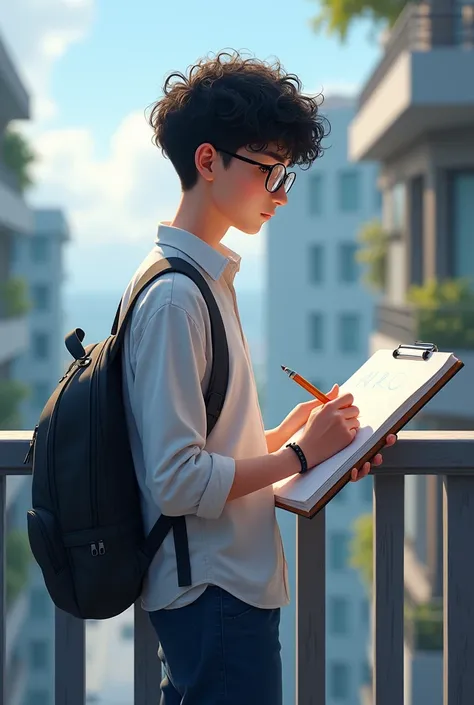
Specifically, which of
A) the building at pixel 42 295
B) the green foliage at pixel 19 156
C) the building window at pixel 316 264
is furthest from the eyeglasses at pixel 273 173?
the building window at pixel 316 264

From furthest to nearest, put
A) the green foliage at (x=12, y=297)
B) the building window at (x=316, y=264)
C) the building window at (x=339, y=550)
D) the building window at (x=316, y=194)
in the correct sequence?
the building window at (x=316, y=264)
the building window at (x=316, y=194)
the building window at (x=339, y=550)
the green foliage at (x=12, y=297)

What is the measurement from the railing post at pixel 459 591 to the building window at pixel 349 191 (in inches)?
1634

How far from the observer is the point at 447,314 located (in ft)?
35.9

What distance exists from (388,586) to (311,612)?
137mm

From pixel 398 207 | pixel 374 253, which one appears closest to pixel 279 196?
pixel 398 207

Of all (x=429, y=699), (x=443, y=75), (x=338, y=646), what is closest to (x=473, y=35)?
(x=443, y=75)

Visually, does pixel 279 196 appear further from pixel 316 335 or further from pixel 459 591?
pixel 316 335

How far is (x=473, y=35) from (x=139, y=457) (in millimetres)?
10093

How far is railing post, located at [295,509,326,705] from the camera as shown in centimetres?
181

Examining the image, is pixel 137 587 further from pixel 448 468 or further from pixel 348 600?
pixel 348 600

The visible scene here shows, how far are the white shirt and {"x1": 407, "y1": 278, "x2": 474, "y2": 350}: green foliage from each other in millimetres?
9340

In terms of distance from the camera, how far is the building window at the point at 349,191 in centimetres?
4312

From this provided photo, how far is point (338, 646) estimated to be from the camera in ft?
131

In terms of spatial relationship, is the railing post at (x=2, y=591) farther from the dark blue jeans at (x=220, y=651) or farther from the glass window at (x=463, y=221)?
the glass window at (x=463, y=221)
